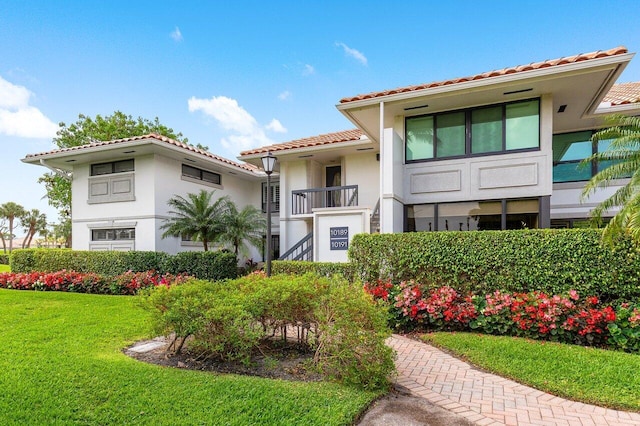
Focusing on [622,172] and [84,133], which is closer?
[622,172]

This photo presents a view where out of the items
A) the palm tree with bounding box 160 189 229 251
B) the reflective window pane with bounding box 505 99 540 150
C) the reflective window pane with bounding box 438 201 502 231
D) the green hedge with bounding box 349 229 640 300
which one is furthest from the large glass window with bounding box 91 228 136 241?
the reflective window pane with bounding box 505 99 540 150

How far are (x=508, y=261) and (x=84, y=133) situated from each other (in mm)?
26322

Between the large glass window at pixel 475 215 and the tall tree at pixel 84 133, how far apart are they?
68.4 ft

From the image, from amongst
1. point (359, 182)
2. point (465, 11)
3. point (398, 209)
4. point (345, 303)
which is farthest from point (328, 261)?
point (465, 11)

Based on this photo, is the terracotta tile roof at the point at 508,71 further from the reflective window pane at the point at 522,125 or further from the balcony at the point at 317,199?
the balcony at the point at 317,199

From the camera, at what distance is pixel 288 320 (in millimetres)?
5516

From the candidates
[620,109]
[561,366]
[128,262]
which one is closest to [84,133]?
[128,262]

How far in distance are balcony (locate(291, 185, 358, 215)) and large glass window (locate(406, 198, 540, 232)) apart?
3645 millimetres

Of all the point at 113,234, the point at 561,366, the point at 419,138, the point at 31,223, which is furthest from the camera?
the point at 31,223

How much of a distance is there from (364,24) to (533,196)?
7881 millimetres

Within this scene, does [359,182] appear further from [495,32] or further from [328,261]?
[495,32]

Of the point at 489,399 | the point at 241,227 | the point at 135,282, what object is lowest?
the point at 489,399

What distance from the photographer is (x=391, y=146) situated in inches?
411

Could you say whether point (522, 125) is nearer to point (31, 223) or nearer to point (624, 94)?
point (624, 94)
